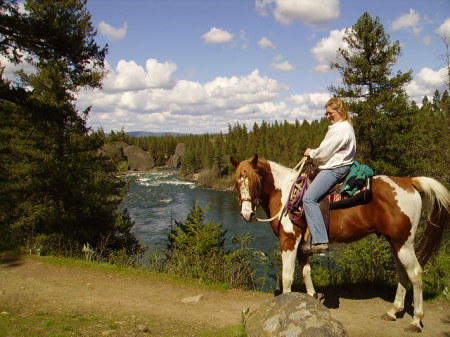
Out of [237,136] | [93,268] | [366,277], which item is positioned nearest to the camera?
[366,277]

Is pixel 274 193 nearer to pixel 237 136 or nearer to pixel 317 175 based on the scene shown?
pixel 317 175

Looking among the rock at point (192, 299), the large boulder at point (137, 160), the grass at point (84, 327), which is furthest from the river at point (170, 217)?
the large boulder at point (137, 160)

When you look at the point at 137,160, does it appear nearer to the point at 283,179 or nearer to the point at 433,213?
the point at 283,179

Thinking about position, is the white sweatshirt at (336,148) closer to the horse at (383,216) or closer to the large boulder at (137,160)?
the horse at (383,216)

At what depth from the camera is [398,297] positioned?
5.94 metres

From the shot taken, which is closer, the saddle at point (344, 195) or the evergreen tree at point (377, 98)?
the saddle at point (344, 195)

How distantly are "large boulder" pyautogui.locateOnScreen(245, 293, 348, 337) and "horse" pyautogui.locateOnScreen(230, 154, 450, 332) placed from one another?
4.33 feet

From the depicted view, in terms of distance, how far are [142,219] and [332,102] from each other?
29.6 meters

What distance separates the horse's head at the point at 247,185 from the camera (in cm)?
543

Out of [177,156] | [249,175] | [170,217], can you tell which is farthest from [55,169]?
[177,156]

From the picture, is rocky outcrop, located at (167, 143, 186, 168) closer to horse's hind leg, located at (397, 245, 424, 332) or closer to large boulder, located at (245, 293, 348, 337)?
horse's hind leg, located at (397, 245, 424, 332)

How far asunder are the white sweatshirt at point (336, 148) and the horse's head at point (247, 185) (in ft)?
3.05

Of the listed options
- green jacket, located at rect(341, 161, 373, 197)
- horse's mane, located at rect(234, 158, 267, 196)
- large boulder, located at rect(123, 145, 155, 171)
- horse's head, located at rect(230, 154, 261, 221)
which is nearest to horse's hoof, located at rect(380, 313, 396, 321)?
green jacket, located at rect(341, 161, 373, 197)

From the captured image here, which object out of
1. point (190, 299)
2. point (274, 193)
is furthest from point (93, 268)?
point (274, 193)
